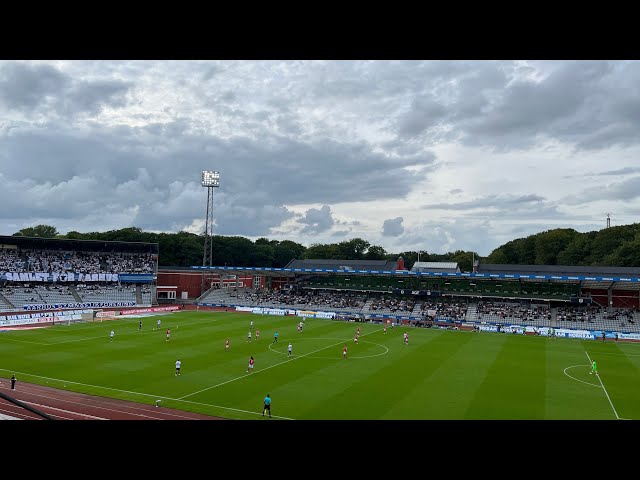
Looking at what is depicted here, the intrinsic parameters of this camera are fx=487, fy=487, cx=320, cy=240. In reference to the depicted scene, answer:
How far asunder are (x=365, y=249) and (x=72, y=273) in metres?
82.8

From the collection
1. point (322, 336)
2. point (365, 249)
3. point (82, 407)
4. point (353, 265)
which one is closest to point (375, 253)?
point (365, 249)

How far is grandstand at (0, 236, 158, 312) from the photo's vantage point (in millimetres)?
61719

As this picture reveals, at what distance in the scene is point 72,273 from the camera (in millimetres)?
68062

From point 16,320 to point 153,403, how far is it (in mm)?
36041

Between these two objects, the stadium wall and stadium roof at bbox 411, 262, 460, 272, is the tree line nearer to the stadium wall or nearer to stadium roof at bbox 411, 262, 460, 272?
the stadium wall

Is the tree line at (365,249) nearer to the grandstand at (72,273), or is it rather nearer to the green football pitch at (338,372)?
the grandstand at (72,273)

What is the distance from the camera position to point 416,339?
47.5 meters

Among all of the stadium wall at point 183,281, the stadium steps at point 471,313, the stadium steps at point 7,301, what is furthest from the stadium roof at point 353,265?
the stadium steps at point 7,301

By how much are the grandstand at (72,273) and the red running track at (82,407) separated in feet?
125

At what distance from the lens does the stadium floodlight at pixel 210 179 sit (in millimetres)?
81562

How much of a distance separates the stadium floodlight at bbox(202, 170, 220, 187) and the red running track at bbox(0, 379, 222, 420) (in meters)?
58.0

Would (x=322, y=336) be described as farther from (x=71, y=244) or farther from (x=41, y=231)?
(x=41, y=231)

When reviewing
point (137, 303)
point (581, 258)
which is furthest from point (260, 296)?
point (581, 258)
